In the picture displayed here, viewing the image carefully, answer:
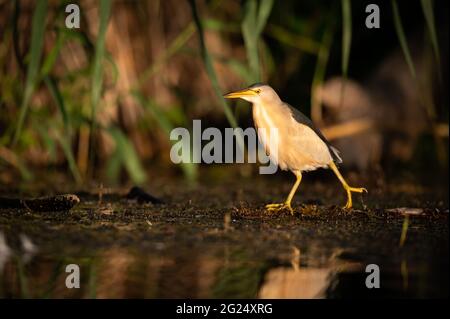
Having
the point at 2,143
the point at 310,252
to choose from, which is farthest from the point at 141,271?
the point at 2,143

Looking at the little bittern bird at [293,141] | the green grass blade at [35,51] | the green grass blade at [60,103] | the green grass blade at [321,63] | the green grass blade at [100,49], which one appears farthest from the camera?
the green grass blade at [321,63]

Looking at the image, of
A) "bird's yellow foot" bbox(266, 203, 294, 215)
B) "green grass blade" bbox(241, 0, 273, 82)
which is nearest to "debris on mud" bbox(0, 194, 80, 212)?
"bird's yellow foot" bbox(266, 203, 294, 215)

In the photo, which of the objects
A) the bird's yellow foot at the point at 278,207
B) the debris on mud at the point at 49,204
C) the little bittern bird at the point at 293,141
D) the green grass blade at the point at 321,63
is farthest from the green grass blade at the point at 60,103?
the green grass blade at the point at 321,63

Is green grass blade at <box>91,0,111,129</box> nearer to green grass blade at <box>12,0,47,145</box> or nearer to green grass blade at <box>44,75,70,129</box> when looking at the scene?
green grass blade at <box>12,0,47,145</box>

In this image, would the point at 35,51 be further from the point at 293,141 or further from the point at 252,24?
the point at 293,141

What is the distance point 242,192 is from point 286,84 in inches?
74.3

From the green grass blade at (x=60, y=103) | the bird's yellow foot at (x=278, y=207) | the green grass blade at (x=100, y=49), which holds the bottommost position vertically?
the bird's yellow foot at (x=278, y=207)

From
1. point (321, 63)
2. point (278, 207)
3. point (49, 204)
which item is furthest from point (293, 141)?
point (321, 63)

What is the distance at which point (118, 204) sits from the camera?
3.61 meters

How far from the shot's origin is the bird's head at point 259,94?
12.2 ft

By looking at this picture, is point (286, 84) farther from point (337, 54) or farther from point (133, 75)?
point (133, 75)

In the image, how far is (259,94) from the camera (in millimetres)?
3770

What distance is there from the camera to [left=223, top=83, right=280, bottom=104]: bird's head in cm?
371

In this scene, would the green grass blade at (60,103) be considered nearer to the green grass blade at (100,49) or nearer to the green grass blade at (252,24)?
the green grass blade at (100,49)
